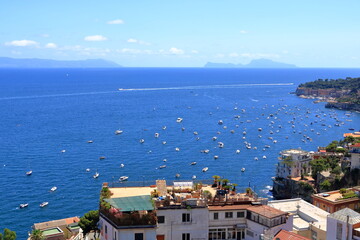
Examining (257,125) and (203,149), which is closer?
(203,149)

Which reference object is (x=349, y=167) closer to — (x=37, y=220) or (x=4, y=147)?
(x=37, y=220)

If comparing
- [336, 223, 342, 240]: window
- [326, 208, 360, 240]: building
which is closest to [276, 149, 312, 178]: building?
[326, 208, 360, 240]: building

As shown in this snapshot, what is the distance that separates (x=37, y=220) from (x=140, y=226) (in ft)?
128

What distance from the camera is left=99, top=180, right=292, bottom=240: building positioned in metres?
22.5

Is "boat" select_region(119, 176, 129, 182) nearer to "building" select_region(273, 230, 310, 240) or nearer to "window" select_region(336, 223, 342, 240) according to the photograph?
"building" select_region(273, 230, 310, 240)

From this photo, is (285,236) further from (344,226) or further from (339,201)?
(339,201)

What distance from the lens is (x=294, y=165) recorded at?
7075cm

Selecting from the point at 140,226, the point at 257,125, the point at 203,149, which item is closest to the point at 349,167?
the point at 203,149

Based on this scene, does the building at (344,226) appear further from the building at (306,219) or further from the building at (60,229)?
the building at (60,229)

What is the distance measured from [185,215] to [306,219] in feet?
53.1

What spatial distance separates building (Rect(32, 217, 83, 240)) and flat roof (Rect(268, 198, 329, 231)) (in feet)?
67.5

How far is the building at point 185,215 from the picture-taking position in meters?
22.5

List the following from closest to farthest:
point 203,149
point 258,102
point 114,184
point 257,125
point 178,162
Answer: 1. point 114,184
2. point 178,162
3. point 203,149
4. point 257,125
5. point 258,102

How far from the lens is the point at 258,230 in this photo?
25.8 m
